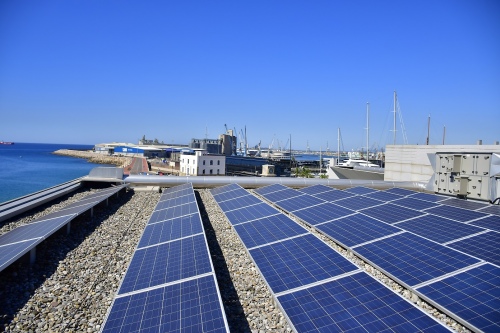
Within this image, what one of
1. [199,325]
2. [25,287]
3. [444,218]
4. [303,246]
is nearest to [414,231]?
[444,218]

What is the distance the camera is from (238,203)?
54.9ft

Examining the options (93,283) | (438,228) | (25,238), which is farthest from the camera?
(438,228)

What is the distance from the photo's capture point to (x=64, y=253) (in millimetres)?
10398

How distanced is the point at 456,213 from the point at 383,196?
17.0ft

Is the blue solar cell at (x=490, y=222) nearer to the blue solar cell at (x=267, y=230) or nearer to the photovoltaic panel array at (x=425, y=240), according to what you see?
the photovoltaic panel array at (x=425, y=240)

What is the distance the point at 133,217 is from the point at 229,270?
8388mm

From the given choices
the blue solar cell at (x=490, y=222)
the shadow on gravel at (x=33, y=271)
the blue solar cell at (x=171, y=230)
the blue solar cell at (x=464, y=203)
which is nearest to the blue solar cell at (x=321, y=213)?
the blue solar cell at (x=490, y=222)

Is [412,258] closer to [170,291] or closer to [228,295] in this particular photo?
[228,295]

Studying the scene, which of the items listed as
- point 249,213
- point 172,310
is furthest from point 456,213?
point 172,310

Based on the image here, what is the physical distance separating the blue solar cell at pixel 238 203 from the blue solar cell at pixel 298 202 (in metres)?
1.39

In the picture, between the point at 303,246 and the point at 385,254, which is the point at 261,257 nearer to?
the point at 303,246

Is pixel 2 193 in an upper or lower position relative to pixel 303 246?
lower

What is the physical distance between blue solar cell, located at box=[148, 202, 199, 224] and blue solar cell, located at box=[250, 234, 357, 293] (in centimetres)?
512

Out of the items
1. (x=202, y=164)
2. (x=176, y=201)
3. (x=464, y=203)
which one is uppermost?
(x=464, y=203)
